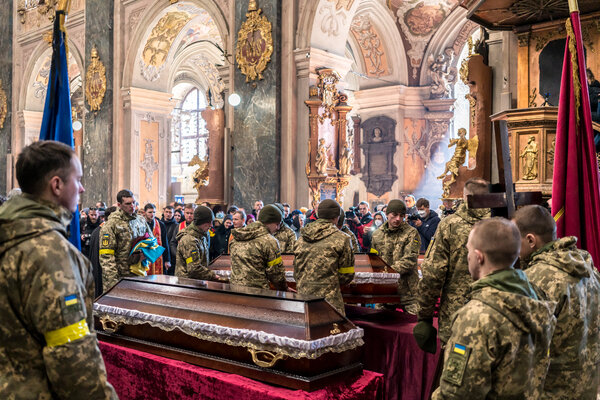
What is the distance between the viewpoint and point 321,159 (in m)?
11.1

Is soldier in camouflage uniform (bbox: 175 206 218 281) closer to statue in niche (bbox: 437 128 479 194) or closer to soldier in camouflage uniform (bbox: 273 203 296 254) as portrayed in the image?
soldier in camouflage uniform (bbox: 273 203 296 254)

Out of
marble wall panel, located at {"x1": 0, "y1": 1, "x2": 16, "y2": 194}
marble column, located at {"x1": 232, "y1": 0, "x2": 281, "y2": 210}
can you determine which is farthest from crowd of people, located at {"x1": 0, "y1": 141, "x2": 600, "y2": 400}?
marble wall panel, located at {"x1": 0, "y1": 1, "x2": 16, "y2": 194}

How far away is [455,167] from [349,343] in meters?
5.84

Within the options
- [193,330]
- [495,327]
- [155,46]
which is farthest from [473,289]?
[155,46]

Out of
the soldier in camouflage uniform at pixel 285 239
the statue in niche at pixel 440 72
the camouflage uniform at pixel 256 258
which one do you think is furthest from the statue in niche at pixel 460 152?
the statue in niche at pixel 440 72

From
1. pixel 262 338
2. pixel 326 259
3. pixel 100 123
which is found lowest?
pixel 262 338

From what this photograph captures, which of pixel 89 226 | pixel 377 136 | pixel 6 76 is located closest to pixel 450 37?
pixel 377 136

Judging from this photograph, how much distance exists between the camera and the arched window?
26562 mm

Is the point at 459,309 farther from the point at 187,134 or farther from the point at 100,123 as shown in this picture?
the point at 187,134

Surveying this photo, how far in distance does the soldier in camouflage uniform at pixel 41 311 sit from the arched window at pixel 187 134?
24576 millimetres

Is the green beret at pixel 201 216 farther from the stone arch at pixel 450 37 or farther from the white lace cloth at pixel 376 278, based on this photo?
the stone arch at pixel 450 37

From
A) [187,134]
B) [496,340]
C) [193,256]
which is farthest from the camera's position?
[187,134]

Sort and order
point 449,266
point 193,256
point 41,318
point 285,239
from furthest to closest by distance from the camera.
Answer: point 285,239 → point 193,256 → point 449,266 → point 41,318

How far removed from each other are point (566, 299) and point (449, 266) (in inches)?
42.3
